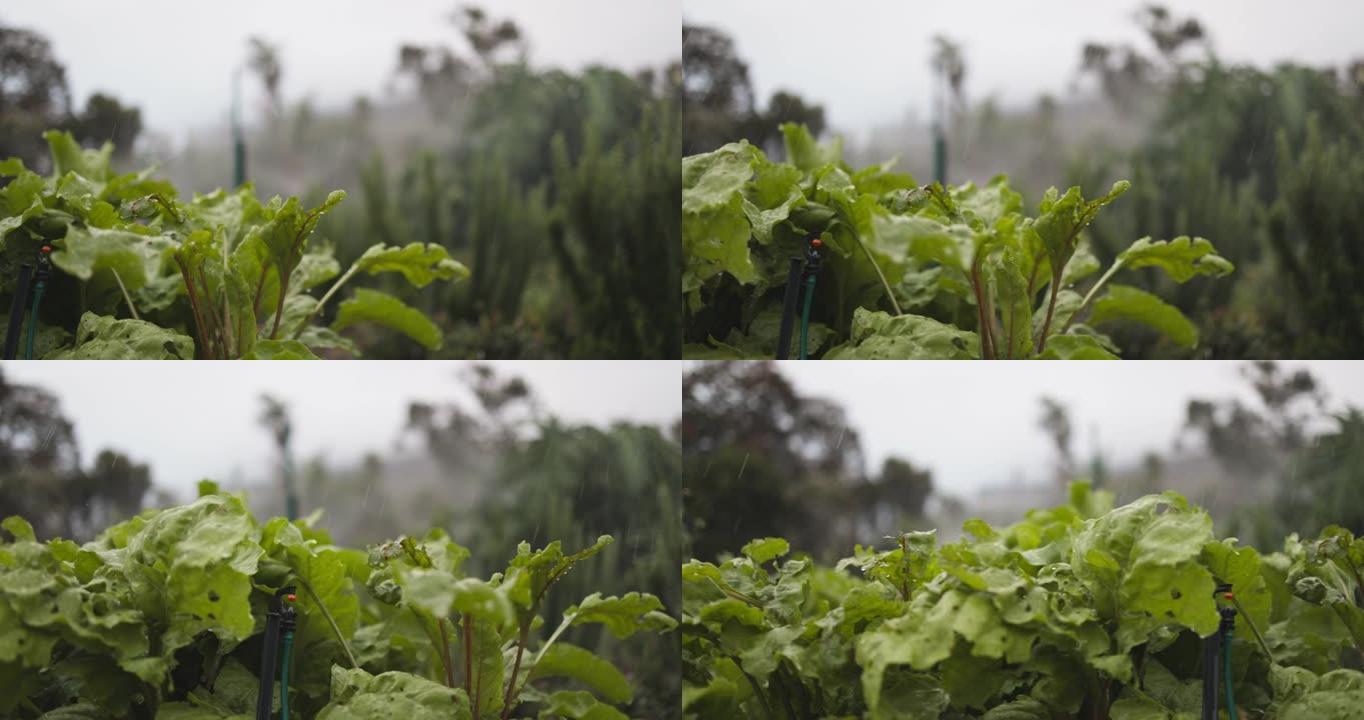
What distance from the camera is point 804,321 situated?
2.20m

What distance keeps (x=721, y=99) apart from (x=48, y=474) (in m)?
2.10

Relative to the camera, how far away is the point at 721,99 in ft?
10.9

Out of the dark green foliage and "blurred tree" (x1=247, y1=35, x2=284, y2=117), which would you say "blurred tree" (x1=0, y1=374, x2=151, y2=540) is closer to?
"blurred tree" (x1=247, y1=35, x2=284, y2=117)

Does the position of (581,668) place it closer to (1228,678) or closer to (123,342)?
(123,342)

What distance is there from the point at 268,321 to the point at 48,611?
0.81m

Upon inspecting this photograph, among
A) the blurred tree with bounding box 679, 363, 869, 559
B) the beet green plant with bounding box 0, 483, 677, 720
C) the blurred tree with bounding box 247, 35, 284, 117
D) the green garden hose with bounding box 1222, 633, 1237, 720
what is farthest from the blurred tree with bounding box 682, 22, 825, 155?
the green garden hose with bounding box 1222, 633, 1237, 720

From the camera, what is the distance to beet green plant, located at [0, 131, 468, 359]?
2096mm

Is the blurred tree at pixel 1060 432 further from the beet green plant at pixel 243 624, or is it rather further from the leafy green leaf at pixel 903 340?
the beet green plant at pixel 243 624

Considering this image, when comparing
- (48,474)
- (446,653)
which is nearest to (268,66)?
(48,474)

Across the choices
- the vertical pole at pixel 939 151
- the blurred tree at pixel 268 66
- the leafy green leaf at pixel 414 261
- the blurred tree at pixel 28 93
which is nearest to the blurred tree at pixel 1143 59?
the vertical pole at pixel 939 151

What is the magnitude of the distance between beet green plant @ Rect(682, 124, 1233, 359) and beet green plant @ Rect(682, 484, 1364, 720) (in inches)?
15.5

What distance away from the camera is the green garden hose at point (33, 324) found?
212cm

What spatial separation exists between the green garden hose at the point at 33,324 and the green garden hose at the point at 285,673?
0.74m

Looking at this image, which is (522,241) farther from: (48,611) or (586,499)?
(48,611)
